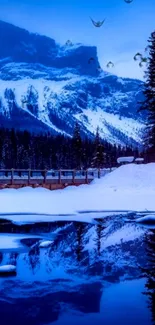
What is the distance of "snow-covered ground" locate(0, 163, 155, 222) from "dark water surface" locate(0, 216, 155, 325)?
6579 millimetres

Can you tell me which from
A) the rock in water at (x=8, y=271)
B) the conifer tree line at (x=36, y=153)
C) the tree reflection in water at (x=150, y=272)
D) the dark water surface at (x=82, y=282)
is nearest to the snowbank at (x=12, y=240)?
the dark water surface at (x=82, y=282)

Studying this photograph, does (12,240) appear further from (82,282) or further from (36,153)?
(36,153)

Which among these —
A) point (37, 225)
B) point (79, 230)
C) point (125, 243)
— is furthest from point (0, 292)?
point (37, 225)

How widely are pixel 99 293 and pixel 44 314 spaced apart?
164 centimetres

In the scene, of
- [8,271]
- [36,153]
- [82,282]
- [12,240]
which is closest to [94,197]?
[12,240]

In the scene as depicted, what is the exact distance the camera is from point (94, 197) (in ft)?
101

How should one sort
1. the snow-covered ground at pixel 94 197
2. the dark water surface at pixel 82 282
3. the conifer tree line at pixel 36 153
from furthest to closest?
the conifer tree line at pixel 36 153 < the snow-covered ground at pixel 94 197 < the dark water surface at pixel 82 282

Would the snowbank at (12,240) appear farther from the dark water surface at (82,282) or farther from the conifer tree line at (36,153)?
the conifer tree line at (36,153)

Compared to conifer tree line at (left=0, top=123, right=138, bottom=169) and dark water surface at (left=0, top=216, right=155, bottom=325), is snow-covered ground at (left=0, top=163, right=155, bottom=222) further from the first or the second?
conifer tree line at (left=0, top=123, right=138, bottom=169)

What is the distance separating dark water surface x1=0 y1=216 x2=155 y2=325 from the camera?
28.5ft

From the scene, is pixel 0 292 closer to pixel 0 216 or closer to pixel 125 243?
pixel 125 243

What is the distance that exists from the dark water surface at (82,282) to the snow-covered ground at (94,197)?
6.58m

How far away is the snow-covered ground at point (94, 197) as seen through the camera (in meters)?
24.7

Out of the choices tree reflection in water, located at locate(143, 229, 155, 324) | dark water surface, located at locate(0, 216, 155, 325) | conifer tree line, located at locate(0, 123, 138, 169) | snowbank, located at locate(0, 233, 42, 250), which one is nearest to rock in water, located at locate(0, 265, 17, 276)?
dark water surface, located at locate(0, 216, 155, 325)
